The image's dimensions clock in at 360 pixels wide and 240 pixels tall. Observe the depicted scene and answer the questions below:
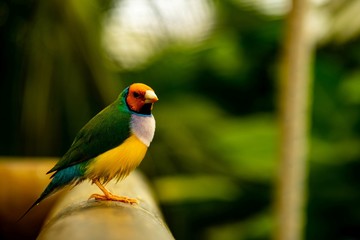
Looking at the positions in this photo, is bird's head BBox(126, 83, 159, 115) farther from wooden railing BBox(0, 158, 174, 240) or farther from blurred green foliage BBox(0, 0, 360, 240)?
blurred green foliage BBox(0, 0, 360, 240)

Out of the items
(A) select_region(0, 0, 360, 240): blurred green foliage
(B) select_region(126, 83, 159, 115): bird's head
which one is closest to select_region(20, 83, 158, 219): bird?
(B) select_region(126, 83, 159, 115): bird's head

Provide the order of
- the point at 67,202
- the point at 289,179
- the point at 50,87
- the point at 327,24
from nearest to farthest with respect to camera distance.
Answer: the point at 67,202 < the point at 289,179 < the point at 50,87 < the point at 327,24

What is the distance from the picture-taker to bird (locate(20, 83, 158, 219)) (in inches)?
37.6

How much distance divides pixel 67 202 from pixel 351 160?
282cm

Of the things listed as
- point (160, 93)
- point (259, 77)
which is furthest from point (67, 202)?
point (259, 77)

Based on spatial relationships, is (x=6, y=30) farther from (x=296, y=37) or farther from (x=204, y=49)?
(x=296, y=37)

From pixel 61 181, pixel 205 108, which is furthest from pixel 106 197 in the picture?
pixel 205 108

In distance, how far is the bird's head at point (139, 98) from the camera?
0.93 metres

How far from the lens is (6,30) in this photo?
3.17 meters

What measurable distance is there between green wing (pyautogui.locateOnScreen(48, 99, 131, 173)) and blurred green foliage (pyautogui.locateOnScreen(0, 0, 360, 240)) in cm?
208

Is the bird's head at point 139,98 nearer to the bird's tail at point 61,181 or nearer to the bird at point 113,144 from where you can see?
the bird at point 113,144

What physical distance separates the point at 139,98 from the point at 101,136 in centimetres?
7

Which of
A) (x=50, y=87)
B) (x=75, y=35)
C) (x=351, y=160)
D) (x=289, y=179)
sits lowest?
(x=351, y=160)

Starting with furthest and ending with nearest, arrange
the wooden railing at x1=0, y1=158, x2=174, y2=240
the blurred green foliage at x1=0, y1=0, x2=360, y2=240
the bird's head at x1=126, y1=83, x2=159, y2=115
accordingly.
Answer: the blurred green foliage at x1=0, y1=0, x2=360, y2=240 < the bird's head at x1=126, y1=83, x2=159, y2=115 < the wooden railing at x1=0, y1=158, x2=174, y2=240
